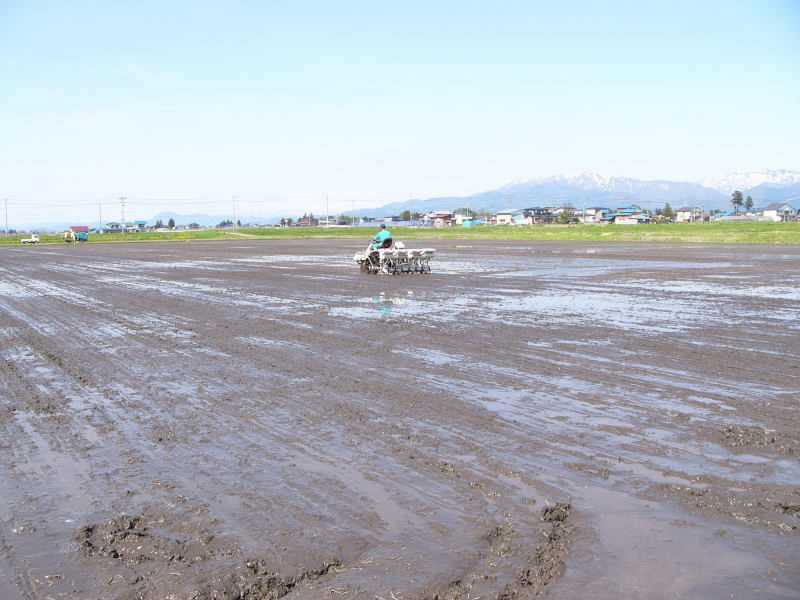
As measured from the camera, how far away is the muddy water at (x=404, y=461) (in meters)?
3.94

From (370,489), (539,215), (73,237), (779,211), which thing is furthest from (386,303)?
(779,211)

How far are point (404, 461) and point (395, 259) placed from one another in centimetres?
2006

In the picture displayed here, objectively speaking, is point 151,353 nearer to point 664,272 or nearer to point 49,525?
point 49,525

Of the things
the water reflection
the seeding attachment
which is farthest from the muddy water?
the seeding attachment

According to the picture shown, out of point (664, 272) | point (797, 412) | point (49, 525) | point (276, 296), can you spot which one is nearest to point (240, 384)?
point (49, 525)

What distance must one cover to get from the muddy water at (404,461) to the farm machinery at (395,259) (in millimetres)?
12641

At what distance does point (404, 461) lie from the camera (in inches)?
220

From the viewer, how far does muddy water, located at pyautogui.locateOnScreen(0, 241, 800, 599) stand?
3943mm

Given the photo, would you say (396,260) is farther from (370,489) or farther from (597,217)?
(597,217)

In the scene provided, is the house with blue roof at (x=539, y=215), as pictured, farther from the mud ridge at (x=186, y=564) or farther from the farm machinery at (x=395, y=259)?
the mud ridge at (x=186, y=564)

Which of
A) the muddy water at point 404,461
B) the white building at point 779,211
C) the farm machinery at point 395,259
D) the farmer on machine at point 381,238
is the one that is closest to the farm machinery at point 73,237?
the farm machinery at point 395,259

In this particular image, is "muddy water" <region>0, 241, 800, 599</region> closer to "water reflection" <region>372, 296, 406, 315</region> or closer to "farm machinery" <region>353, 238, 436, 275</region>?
"water reflection" <region>372, 296, 406, 315</region>

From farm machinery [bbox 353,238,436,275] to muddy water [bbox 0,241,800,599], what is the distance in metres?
12.6

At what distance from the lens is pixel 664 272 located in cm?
2531
